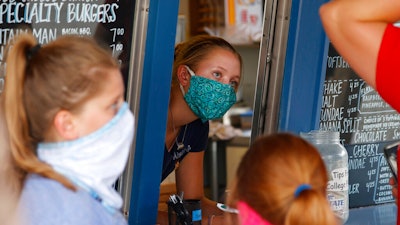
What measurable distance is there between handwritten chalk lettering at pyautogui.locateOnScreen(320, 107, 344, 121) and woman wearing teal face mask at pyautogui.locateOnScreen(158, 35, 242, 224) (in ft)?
1.67

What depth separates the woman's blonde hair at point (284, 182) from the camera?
70.7 inches

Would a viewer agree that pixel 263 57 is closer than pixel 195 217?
No

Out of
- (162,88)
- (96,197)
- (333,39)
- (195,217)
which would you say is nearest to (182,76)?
(162,88)

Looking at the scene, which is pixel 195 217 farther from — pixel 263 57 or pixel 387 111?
pixel 387 111

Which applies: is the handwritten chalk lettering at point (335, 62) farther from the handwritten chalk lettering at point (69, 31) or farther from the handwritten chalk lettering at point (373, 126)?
the handwritten chalk lettering at point (69, 31)

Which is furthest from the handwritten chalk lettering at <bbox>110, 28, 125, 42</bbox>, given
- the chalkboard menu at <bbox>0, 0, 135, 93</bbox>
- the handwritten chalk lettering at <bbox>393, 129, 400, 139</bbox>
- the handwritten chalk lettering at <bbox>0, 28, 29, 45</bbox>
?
the handwritten chalk lettering at <bbox>393, 129, 400, 139</bbox>

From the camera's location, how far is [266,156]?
1.88 m

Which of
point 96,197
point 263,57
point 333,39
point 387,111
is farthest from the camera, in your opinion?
point 387,111

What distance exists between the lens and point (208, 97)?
3039 mm

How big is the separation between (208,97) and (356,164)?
100 cm

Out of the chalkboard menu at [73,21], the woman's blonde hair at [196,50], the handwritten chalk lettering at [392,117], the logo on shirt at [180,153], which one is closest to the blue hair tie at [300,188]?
the chalkboard menu at [73,21]

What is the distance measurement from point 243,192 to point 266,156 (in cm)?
10

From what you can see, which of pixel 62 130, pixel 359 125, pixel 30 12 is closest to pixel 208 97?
pixel 30 12

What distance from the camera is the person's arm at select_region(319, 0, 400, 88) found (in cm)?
213
